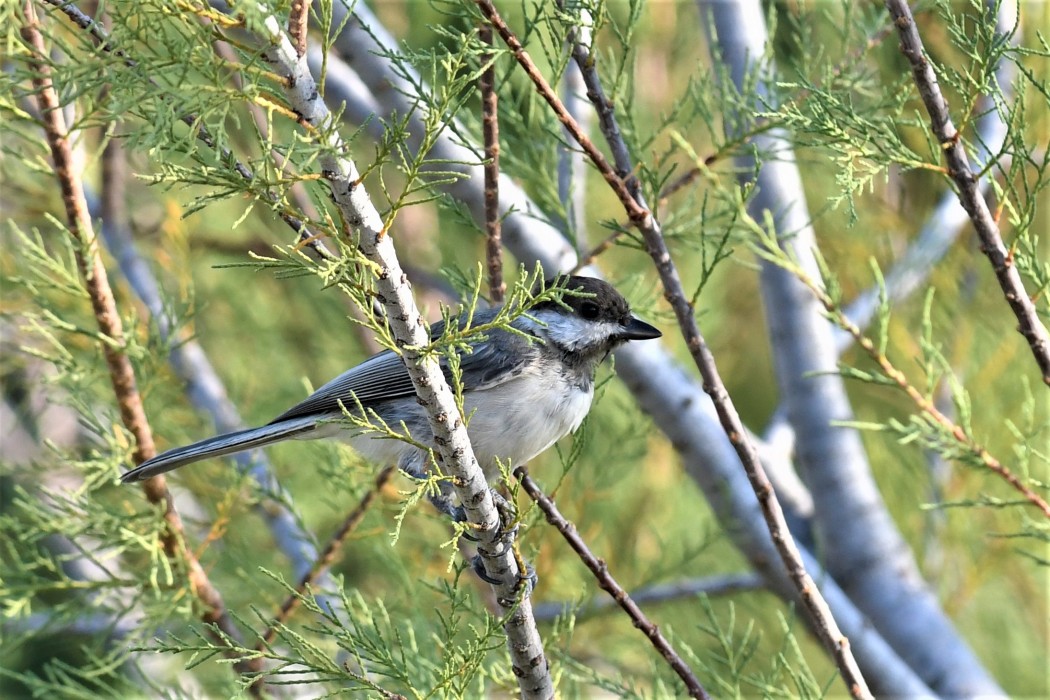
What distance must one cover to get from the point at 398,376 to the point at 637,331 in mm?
687

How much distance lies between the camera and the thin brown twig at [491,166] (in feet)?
7.02

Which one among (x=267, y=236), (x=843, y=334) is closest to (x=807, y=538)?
(x=843, y=334)

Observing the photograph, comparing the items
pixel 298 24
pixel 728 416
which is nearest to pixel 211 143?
pixel 298 24

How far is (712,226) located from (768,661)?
2.50 meters

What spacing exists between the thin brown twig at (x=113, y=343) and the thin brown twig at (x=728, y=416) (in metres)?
1.23

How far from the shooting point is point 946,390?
441cm

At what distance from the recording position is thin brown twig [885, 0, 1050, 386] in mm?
1751

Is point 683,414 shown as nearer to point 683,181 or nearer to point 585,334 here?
point 585,334

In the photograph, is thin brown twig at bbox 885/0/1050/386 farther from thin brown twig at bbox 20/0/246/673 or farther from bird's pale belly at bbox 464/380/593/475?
thin brown twig at bbox 20/0/246/673

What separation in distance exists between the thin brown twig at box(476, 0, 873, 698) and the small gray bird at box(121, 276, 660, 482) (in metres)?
0.56

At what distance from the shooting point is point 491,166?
2.25 metres

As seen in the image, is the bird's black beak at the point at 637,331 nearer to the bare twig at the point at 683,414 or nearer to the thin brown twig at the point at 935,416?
the bare twig at the point at 683,414

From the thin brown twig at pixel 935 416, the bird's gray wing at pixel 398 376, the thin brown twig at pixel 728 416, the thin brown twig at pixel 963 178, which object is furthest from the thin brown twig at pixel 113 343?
the thin brown twig at pixel 963 178

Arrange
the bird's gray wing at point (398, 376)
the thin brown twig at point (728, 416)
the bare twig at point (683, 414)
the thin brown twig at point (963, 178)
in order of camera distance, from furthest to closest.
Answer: the bare twig at point (683, 414) < the bird's gray wing at point (398, 376) < the thin brown twig at point (728, 416) < the thin brown twig at point (963, 178)
